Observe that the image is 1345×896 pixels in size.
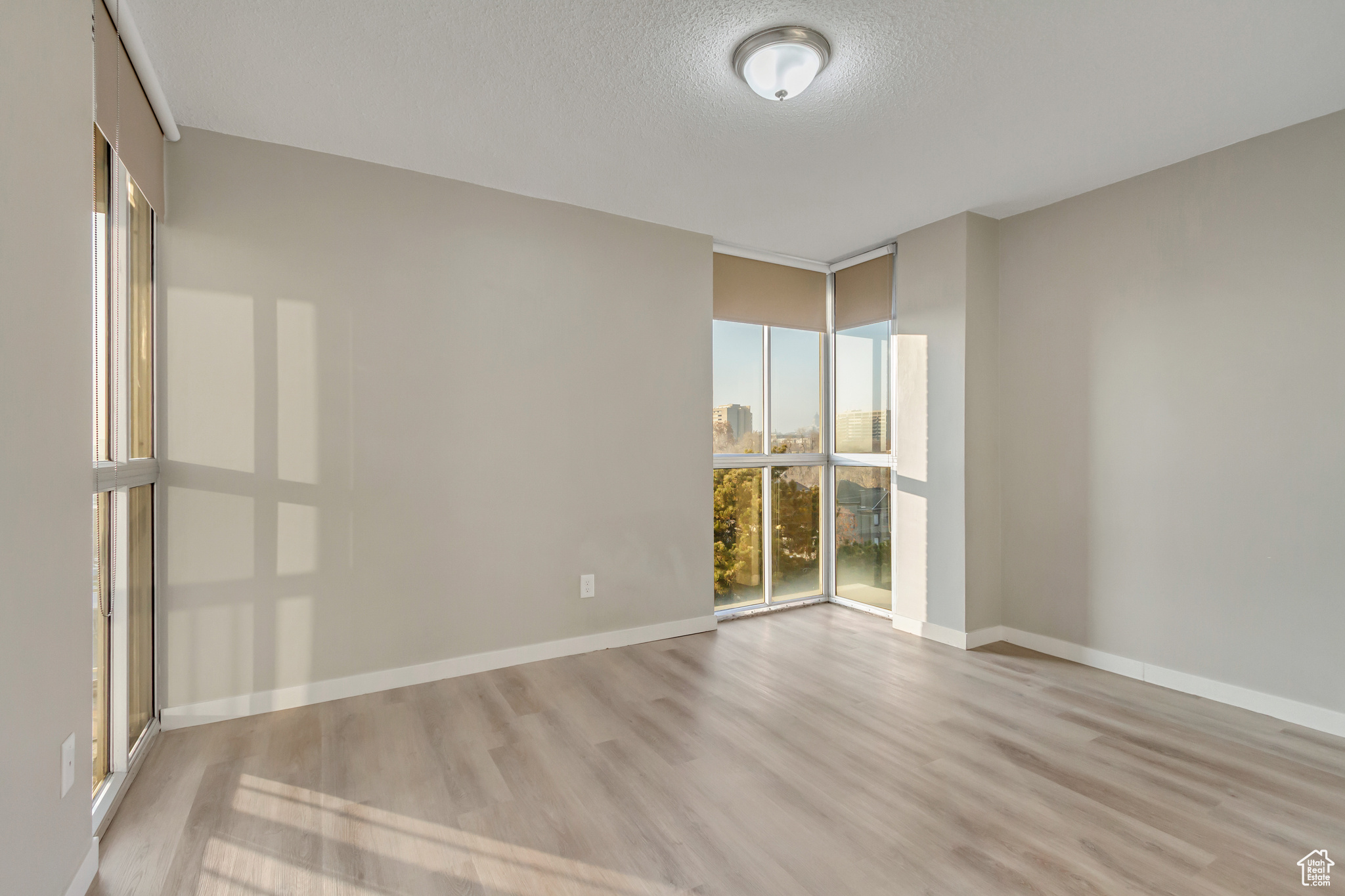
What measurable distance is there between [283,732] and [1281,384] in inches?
180

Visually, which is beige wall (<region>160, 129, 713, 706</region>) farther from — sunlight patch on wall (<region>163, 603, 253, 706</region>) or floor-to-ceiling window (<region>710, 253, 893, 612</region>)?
floor-to-ceiling window (<region>710, 253, 893, 612</region>)

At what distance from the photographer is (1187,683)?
10.1 ft

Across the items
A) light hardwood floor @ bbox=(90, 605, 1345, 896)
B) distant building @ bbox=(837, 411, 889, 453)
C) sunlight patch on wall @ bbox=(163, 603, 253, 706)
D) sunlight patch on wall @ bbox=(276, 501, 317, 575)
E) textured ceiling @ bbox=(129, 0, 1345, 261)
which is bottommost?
light hardwood floor @ bbox=(90, 605, 1345, 896)

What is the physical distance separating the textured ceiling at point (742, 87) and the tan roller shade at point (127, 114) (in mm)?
107

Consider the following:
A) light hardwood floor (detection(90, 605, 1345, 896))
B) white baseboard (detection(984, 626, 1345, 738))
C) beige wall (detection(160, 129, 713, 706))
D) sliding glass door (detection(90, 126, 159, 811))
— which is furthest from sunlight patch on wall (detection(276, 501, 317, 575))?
white baseboard (detection(984, 626, 1345, 738))

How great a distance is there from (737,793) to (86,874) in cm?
188

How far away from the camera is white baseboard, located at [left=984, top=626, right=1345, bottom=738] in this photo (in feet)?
8.73

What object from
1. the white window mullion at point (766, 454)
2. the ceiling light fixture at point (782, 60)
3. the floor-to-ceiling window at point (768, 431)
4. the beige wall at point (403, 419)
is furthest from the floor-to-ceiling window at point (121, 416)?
the white window mullion at point (766, 454)

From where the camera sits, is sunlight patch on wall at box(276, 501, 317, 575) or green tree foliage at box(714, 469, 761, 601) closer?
sunlight patch on wall at box(276, 501, 317, 575)

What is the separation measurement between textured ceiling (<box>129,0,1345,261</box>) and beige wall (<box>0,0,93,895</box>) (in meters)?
0.73

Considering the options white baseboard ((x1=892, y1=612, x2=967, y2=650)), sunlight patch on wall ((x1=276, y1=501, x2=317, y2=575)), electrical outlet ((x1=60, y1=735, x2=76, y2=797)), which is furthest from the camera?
white baseboard ((x1=892, y1=612, x2=967, y2=650))

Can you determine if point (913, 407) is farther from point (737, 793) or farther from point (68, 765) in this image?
point (68, 765)

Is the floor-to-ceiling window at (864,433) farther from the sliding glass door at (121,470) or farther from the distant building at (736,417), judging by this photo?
the sliding glass door at (121,470)

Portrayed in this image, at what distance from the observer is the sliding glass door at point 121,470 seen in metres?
2.10
